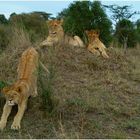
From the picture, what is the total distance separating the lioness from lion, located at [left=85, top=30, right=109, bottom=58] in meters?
3.51

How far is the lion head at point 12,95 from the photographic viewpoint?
21.4 ft

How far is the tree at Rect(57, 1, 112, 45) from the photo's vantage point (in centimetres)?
1374

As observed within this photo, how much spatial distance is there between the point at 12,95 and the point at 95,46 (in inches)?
202

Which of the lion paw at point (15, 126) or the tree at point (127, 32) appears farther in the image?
the tree at point (127, 32)

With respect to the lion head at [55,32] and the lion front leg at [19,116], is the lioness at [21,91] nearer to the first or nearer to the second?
the lion front leg at [19,116]

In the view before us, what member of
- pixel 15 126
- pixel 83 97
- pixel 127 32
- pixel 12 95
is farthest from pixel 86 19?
pixel 15 126

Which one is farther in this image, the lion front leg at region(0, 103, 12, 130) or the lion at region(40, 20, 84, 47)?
the lion at region(40, 20, 84, 47)

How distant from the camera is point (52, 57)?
10055 mm

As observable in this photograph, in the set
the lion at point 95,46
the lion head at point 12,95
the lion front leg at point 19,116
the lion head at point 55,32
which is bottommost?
the lion front leg at point 19,116

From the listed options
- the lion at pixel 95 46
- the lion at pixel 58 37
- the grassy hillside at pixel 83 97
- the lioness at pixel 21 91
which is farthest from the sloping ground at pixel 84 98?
the lion at pixel 58 37

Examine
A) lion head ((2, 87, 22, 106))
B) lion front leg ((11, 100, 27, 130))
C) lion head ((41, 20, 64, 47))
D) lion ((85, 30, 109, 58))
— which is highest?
lion head ((41, 20, 64, 47))

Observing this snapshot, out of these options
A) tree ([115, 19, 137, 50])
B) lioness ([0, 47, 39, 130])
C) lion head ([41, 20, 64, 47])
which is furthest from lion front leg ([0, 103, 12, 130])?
tree ([115, 19, 137, 50])

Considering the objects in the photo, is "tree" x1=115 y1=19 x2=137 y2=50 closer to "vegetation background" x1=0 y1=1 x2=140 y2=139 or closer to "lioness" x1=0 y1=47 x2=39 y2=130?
"vegetation background" x1=0 y1=1 x2=140 y2=139

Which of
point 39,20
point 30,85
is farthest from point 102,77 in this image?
point 39,20
